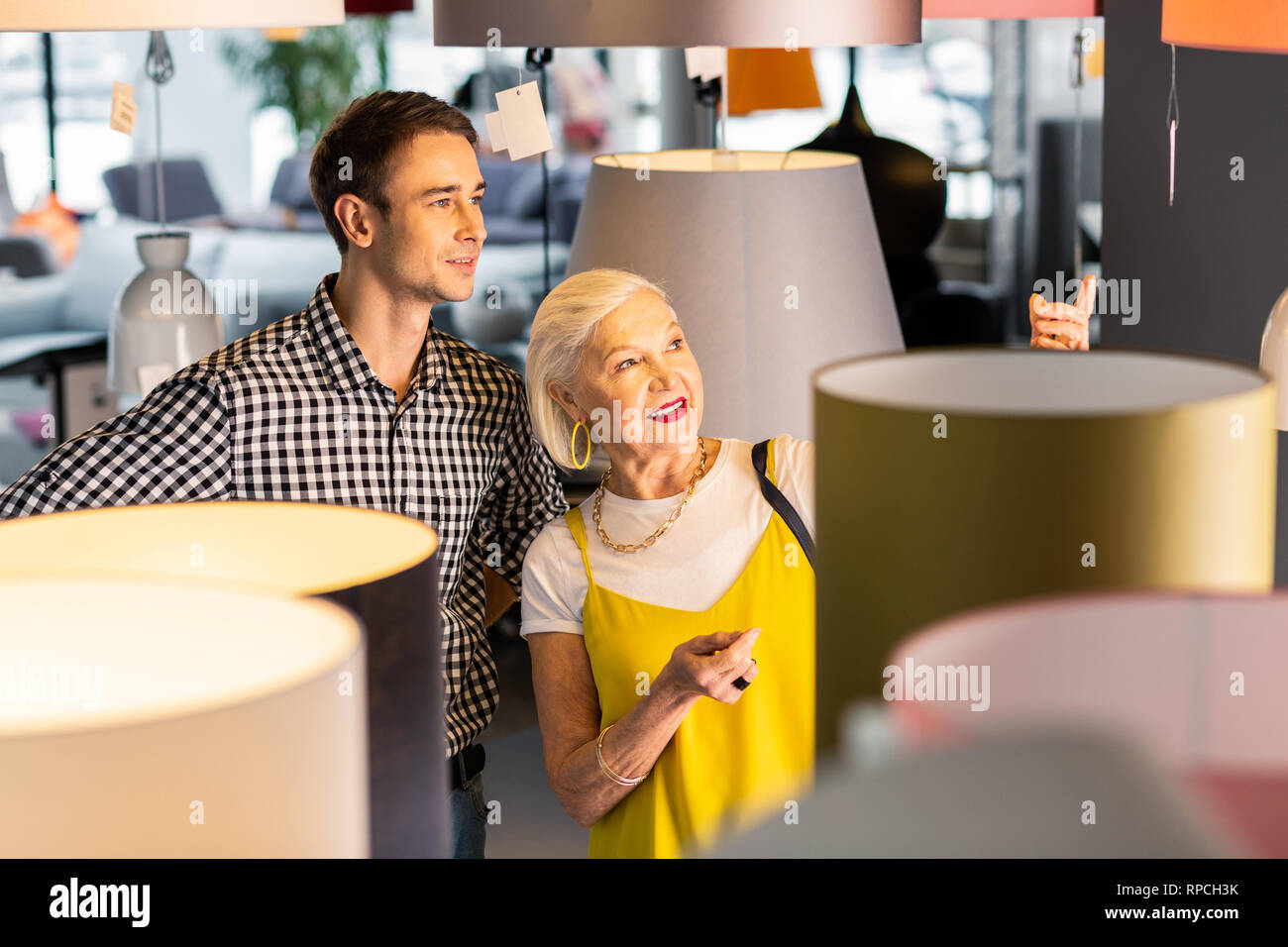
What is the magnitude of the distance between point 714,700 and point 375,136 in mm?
940

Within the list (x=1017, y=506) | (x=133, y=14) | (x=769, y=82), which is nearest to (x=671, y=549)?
(x=133, y=14)

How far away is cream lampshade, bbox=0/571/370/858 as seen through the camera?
62 centimetres

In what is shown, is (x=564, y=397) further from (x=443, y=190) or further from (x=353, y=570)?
(x=353, y=570)

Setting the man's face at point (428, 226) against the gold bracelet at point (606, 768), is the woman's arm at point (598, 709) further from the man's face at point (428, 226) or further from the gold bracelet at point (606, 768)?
the man's face at point (428, 226)

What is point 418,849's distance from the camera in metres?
0.89

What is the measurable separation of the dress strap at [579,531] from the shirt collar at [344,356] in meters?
0.27

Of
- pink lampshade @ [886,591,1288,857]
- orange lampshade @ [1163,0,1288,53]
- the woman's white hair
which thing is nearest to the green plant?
the woman's white hair

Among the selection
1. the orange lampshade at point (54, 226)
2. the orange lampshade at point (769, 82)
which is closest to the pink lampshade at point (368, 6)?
the orange lampshade at point (769, 82)

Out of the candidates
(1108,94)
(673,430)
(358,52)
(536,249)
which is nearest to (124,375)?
(673,430)

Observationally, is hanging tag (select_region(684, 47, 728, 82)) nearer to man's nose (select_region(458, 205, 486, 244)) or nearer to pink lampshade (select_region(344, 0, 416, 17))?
man's nose (select_region(458, 205, 486, 244))

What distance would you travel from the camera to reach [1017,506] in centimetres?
72
